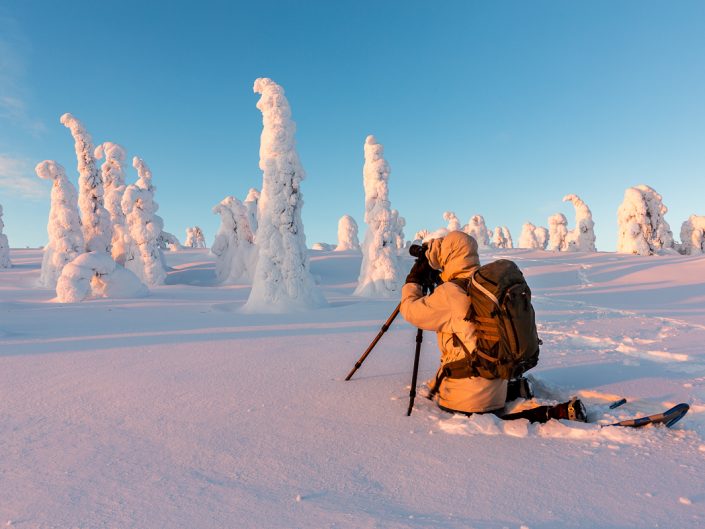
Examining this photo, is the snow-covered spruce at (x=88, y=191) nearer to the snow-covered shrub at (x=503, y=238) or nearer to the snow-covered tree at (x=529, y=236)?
the snow-covered tree at (x=529, y=236)

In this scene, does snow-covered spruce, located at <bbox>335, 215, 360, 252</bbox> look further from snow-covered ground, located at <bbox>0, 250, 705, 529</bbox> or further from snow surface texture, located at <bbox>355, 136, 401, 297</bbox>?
snow-covered ground, located at <bbox>0, 250, 705, 529</bbox>

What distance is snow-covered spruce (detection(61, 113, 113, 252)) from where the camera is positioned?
73.5 ft

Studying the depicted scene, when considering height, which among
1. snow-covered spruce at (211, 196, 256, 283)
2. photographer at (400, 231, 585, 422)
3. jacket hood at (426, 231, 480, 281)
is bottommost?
photographer at (400, 231, 585, 422)

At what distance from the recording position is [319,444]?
281 centimetres

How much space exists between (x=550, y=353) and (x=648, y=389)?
65.1 inches

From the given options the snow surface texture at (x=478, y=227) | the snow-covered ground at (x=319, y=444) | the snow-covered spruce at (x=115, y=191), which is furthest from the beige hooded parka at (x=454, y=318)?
the snow surface texture at (x=478, y=227)

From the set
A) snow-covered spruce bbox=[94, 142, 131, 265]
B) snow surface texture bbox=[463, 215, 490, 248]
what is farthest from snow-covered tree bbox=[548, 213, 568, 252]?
snow-covered spruce bbox=[94, 142, 131, 265]

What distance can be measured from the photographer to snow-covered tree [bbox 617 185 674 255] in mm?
34500

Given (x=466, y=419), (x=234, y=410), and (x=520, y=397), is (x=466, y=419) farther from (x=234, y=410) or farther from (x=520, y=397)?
(x=234, y=410)

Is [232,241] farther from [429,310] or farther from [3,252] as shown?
[429,310]

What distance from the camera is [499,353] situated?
308cm

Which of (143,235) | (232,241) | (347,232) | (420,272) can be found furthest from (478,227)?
(420,272)

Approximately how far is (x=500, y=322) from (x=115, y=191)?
28546mm

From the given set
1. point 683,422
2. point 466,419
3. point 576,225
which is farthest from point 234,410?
point 576,225
